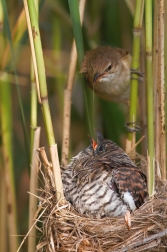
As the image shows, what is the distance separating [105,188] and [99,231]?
0.23m

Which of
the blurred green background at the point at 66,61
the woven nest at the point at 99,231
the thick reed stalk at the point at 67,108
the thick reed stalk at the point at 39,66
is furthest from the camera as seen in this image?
the blurred green background at the point at 66,61

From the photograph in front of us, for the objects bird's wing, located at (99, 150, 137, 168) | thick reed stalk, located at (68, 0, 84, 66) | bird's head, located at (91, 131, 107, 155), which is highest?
thick reed stalk, located at (68, 0, 84, 66)

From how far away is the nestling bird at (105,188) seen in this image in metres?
2.53

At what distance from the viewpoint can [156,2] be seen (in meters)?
2.59

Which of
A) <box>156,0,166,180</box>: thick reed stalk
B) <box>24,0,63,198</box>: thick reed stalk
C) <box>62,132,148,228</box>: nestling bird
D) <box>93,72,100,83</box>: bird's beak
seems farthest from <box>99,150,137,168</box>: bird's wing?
<box>93,72,100,83</box>: bird's beak

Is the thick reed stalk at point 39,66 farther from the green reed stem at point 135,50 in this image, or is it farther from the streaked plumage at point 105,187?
the green reed stem at point 135,50

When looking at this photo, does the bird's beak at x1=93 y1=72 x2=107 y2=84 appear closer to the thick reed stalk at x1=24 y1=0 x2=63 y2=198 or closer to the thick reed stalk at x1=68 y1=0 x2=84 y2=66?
the thick reed stalk at x1=68 y1=0 x2=84 y2=66

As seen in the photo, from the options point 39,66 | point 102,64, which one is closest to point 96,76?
point 102,64

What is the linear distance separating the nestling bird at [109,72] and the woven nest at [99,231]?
1094 millimetres

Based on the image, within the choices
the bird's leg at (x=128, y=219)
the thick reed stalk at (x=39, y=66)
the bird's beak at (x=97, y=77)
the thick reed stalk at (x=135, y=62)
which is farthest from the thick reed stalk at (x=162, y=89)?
the bird's beak at (x=97, y=77)

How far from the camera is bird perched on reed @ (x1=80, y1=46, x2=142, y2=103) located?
132 inches

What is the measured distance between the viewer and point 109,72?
11.5ft

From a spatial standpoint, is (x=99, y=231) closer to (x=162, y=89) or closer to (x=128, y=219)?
(x=128, y=219)

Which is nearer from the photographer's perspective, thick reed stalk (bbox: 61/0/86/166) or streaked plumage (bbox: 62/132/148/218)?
streaked plumage (bbox: 62/132/148/218)
